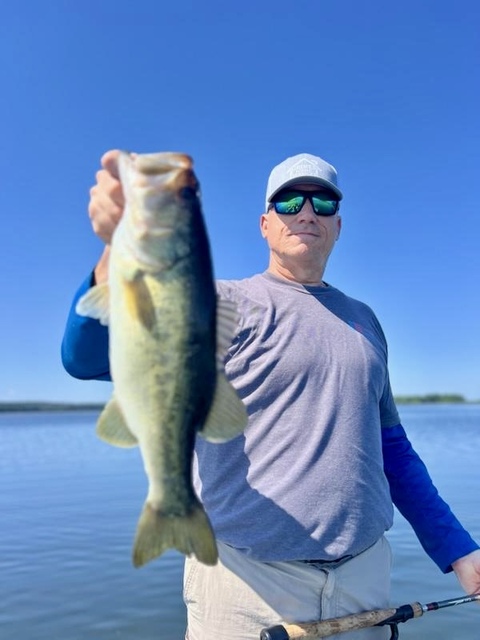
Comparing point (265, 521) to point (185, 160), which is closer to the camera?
point (185, 160)

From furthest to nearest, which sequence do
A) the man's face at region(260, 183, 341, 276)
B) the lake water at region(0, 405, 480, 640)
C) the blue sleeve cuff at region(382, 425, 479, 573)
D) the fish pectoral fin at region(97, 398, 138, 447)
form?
the lake water at region(0, 405, 480, 640) < the blue sleeve cuff at region(382, 425, 479, 573) < the man's face at region(260, 183, 341, 276) < the fish pectoral fin at region(97, 398, 138, 447)

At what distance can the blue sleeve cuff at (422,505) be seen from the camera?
4.38 m

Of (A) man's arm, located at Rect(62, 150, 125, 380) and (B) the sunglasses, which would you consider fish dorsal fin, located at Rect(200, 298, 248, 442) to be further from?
(B) the sunglasses

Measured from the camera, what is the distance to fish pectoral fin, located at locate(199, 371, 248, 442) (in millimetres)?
2451

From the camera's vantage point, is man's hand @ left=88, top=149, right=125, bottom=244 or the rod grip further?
the rod grip

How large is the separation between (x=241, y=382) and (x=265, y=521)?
77 cm

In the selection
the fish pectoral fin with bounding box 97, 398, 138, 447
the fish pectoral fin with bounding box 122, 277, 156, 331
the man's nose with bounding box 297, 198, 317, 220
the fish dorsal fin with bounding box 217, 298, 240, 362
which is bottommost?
the fish pectoral fin with bounding box 97, 398, 138, 447

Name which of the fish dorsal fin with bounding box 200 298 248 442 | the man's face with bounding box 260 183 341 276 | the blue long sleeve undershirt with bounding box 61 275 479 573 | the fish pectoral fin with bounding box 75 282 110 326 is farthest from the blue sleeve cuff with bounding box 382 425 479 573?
the fish pectoral fin with bounding box 75 282 110 326

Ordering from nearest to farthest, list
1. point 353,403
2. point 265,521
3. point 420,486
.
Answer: point 265,521 < point 353,403 < point 420,486

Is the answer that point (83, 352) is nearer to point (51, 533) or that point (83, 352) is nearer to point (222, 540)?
point (222, 540)

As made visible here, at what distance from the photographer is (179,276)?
2.31m

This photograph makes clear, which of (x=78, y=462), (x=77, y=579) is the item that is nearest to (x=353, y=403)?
(x=77, y=579)

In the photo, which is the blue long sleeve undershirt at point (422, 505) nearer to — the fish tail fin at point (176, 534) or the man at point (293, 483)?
the man at point (293, 483)

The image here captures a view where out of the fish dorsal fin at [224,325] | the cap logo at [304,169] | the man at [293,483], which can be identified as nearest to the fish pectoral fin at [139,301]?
the fish dorsal fin at [224,325]
